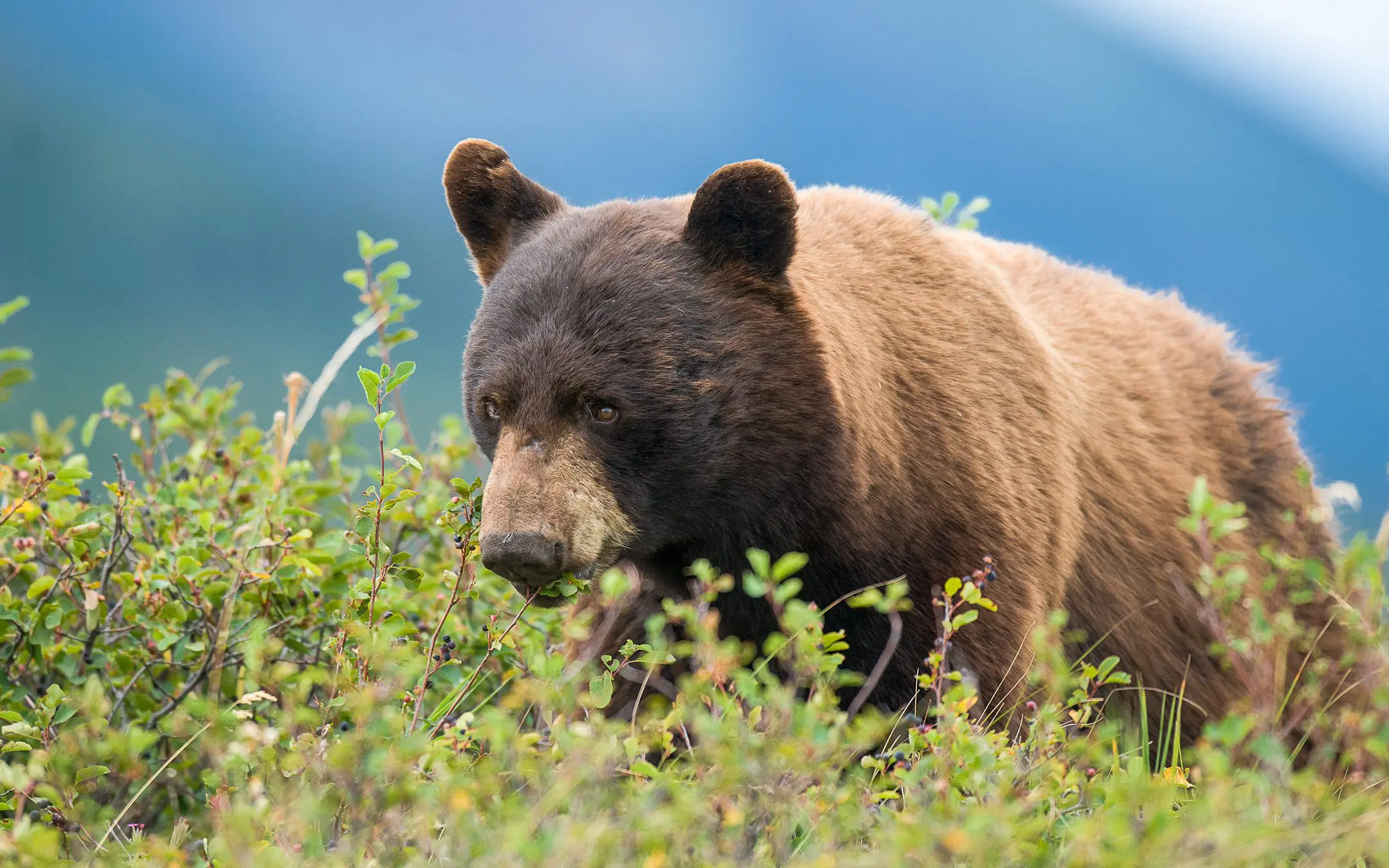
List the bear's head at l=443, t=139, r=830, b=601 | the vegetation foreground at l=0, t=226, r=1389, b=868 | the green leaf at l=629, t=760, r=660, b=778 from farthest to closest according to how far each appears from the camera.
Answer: the bear's head at l=443, t=139, r=830, b=601 < the green leaf at l=629, t=760, r=660, b=778 < the vegetation foreground at l=0, t=226, r=1389, b=868

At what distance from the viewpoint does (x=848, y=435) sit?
3.52m

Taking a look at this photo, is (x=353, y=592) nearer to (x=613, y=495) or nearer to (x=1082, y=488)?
(x=613, y=495)

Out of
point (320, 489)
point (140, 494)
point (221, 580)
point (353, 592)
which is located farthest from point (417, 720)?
point (140, 494)

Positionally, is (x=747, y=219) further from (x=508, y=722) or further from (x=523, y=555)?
(x=508, y=722)

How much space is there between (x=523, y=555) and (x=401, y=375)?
53 cm

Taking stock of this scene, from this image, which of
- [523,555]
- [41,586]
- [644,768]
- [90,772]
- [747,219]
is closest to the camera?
[644,768]

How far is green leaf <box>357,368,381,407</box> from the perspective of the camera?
3111 millimetres

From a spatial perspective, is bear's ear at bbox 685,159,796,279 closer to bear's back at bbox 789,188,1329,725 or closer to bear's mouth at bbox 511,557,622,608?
bear's back at bbox 789,188,1329,725

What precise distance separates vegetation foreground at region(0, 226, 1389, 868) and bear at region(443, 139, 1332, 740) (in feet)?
0.53

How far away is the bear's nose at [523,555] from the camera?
10.3 feet

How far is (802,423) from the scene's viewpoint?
3480 mm

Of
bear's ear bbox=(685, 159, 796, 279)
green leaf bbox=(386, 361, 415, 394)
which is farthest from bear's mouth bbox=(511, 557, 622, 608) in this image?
bear's ear bbox=(685, 159, 796, 279)

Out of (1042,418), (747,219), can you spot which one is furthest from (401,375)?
(1042,418)

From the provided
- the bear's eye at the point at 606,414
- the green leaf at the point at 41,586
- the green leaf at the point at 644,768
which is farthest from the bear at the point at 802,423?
the green leaf at the point at 41,586
